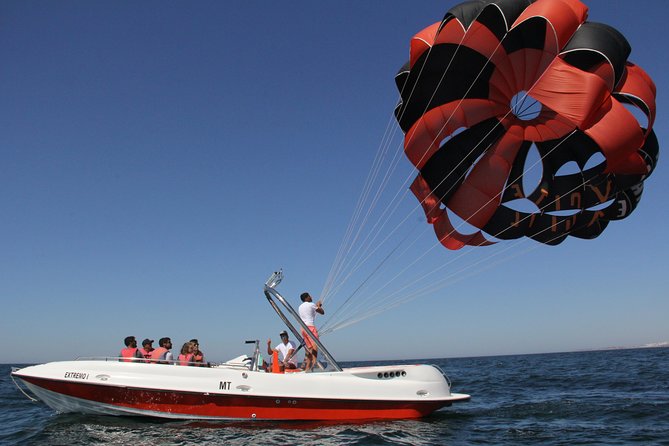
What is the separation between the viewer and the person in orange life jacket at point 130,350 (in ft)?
32.8

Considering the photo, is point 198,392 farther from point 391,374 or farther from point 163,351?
point 391,374

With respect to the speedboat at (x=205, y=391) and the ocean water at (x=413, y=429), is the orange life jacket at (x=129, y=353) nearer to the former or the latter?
the speedboat at (x=205, y=391)

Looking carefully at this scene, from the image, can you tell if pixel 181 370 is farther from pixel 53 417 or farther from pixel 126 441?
pixel 53 417

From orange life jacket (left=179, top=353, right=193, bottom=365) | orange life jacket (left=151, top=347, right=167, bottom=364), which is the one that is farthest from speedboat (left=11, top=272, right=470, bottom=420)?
orange life jacket (left=179, top=353, right=193, bottom=365)

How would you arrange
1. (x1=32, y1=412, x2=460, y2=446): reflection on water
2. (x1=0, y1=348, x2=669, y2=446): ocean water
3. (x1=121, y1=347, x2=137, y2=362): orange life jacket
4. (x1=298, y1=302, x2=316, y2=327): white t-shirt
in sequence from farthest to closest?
(x1=298, y1=302, x2=316, y2=327): white t-shirt, (x1=121, y1=347, x2=137, y2=362): orange life jacket, (x1=0, y1=348, x2=669, y2=446): ocean water, (x1=32, y1=412, x2=460, y2=446): reflection on water

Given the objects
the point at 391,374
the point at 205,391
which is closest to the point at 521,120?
the point at 391,374

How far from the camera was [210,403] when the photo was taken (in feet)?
29.7

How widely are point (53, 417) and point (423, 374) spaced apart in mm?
7414

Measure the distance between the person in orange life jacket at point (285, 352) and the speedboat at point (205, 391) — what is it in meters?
0.75

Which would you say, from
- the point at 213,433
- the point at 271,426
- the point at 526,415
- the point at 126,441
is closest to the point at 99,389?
the point at 126,441

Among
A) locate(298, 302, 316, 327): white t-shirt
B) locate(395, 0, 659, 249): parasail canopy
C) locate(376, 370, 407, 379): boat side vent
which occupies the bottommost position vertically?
locate(376, 370, 407, 379): boat side vent

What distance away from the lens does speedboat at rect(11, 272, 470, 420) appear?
Result: 9.01 metres

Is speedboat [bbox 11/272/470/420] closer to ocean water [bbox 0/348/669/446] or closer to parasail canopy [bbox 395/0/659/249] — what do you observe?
ocean water [bbox 0/348/669/446]

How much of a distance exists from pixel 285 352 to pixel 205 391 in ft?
6.65
